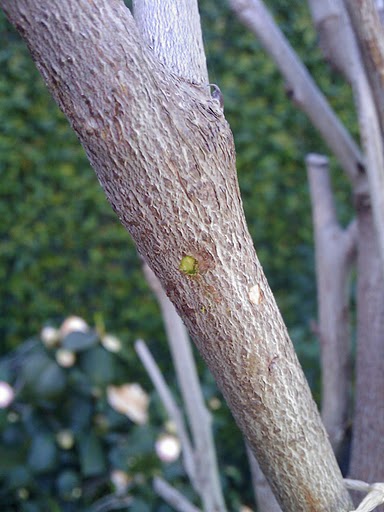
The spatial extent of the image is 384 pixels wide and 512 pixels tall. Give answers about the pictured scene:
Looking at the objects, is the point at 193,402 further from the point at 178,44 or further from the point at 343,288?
the point at 178,44

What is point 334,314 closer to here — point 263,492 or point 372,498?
point 263,492

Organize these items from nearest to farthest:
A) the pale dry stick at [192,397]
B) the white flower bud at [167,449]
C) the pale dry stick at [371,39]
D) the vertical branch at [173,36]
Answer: the vertical branch at [173,36]
the pale dry stick at [371,39]
the pale dry stick at [192,397]
the white flower bud at [167,449]

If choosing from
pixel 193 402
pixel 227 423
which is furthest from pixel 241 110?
pixel 193 402

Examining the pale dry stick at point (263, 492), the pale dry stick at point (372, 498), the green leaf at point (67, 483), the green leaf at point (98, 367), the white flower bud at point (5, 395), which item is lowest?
the green leaf at point (67, 483)

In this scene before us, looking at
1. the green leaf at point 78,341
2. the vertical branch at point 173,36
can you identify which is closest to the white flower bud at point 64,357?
the green leaf at point 78,341

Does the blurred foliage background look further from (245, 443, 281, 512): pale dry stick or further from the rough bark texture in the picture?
(245, 443, 281, 512): pale dry stick

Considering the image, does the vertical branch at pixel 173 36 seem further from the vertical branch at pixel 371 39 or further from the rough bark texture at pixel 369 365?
the rough bark texture at pixel 369 365

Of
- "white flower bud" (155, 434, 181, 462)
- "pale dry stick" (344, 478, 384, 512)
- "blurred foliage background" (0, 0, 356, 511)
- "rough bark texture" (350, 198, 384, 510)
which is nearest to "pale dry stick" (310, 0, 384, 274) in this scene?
"rough bark texture" (350, 198, 384, 510)
